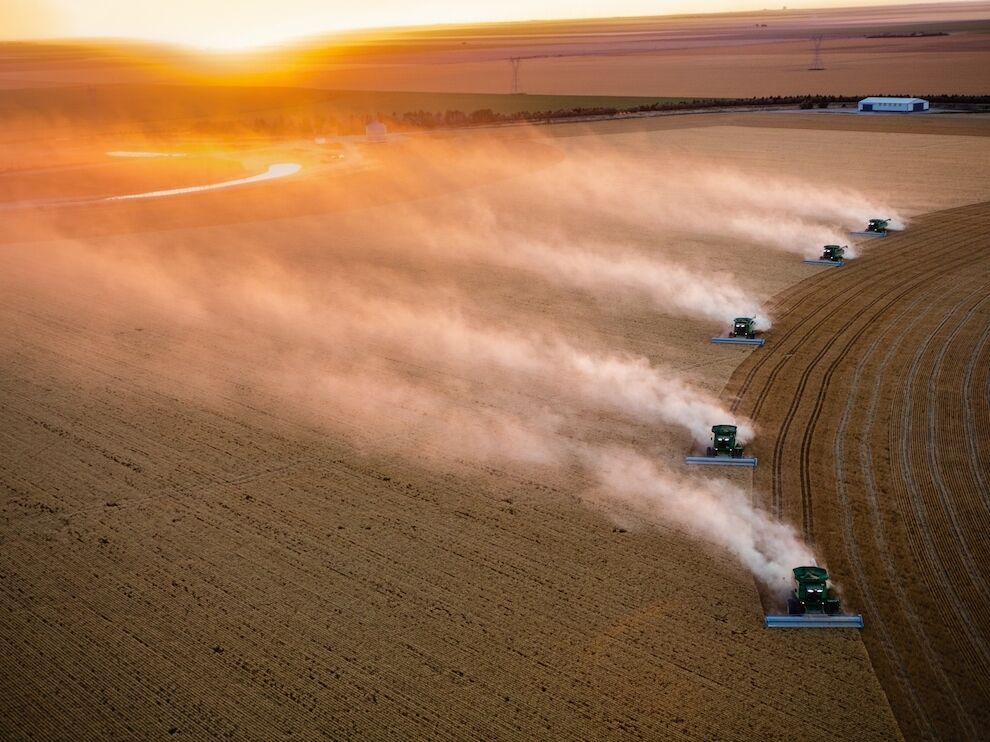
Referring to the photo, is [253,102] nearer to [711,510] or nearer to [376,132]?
[376,132]

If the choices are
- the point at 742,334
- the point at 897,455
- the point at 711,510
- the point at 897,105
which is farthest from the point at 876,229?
the point at 897,105

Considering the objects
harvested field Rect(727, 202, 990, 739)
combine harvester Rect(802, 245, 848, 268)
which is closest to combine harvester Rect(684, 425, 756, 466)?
harvested field Rect(727, 202, 990, 739)

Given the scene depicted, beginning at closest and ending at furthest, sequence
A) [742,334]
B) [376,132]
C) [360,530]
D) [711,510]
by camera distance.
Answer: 1. [360,530]
2. [711,510]
3. [742,334]
4. [376,132]

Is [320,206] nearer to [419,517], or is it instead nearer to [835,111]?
[419,517]

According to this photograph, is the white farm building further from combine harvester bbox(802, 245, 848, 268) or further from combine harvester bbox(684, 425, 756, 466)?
combine harvester bbox(684, 425, 756, 466)

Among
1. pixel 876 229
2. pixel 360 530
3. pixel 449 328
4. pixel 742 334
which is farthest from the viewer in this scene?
pixel 876 229

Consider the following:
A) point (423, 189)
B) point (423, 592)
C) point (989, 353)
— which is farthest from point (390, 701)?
point (423, 189)
